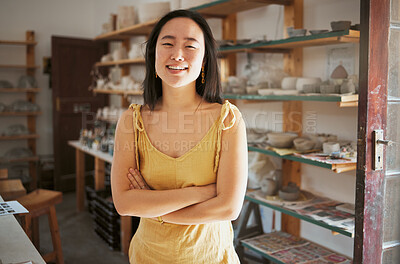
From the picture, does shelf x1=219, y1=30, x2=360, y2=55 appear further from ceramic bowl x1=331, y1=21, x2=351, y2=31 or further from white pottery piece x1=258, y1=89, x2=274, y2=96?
white pottery piece x1=258, y1=89, x2=274, y2=96

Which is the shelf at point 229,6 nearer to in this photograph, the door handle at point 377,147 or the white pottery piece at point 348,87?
the white pottery piece at point 348,87

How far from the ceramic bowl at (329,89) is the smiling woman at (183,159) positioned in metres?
1.00

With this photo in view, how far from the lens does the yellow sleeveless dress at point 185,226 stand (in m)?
1.38

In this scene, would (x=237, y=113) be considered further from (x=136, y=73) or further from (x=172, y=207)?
(x=136, y=73)

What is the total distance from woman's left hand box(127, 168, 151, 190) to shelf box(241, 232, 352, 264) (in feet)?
4.68

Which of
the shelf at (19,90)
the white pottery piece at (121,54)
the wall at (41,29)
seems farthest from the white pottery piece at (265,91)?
the wall at (41,29)

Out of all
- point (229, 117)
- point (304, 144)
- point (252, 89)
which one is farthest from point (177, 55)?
point (252, 89)

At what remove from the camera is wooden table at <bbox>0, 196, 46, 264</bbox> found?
55.7 inches

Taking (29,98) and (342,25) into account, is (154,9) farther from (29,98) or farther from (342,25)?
(29,98)

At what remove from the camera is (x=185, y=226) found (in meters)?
1.41

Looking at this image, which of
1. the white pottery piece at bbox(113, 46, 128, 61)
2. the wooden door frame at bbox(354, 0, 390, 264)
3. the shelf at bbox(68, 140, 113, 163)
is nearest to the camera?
the wooden door frame at bbox(354, 0, 390, 264)

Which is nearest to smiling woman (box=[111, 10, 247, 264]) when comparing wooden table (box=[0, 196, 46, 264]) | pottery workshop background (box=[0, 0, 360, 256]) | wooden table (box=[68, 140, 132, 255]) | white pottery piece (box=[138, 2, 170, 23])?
wooden table (box=[0, 196, 46, 264])

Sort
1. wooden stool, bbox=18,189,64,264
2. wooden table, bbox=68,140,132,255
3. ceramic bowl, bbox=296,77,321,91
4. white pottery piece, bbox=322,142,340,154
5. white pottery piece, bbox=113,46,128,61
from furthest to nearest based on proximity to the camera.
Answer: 1. white pottery piece, bbox=113,46,128,61
2. wooden table, bbox=68,140,132,255
3. wooden stool, bbox=18,189,64,264
4. ceramic bowl, bbox=296,77,321,91
5. white pottery piece, bbox=322,142,340,154

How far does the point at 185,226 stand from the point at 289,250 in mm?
A: 1529
